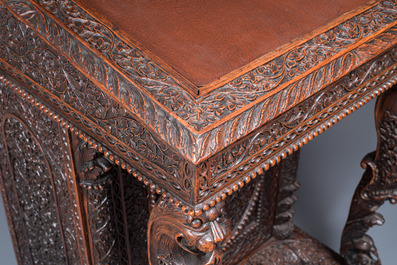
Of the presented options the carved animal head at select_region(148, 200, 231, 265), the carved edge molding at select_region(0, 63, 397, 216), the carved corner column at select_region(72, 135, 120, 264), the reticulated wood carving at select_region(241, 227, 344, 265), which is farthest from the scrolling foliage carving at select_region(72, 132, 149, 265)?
the reticulated wood carving at select_region(241, 227, 344, 265)

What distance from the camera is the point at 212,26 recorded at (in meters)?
1.33

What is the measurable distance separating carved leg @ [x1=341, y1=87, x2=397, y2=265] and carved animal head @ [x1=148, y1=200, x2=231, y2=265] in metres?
0.66

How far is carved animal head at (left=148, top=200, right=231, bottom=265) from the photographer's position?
1.19 m

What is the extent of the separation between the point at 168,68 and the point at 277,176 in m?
0.89

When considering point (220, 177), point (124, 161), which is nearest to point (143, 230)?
point (124, 161)

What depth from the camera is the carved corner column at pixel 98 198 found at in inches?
57.3

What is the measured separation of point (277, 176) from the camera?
2037mm

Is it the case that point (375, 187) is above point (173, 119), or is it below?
below

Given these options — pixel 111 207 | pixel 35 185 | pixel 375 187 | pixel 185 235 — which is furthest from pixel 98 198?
pixel 375 187

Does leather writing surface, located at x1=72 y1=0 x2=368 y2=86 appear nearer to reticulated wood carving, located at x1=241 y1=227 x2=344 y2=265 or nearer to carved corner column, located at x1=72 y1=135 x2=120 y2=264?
carved corner column, located at x1=72 y1=135 x2=120 y2=264

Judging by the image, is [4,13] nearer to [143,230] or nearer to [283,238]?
[143,230]

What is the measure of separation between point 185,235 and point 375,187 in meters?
0.82

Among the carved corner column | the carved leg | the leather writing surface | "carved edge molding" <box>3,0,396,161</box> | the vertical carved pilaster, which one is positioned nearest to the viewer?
"carved edge molding" <box>3,0,396,161</box>

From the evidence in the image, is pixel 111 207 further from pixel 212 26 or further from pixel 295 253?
pixel 295 253
